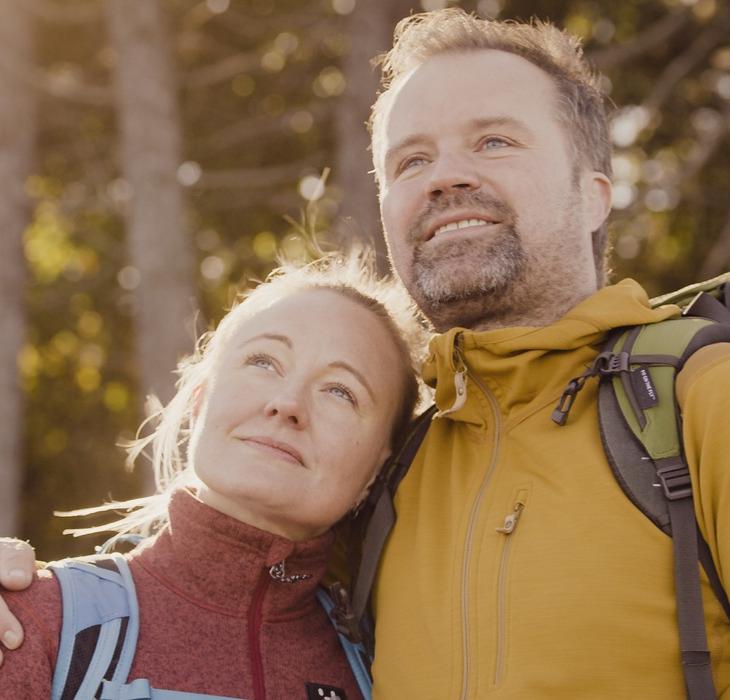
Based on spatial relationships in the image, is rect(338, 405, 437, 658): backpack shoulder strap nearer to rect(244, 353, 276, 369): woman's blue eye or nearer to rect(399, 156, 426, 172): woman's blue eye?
rect(244, 353, 276, 369): woman's blue eye

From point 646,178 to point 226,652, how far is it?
24.7 feet

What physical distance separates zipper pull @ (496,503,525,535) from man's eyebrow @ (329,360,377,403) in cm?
70

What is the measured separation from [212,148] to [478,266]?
7.09 metres

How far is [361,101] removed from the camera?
7793 mm

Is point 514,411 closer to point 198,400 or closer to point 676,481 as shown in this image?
point 676,481

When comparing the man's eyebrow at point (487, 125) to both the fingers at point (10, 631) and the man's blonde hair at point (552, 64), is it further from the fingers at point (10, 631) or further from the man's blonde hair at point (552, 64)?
the fingers at point (10, 631)

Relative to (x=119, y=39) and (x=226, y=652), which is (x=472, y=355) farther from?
(x=119, y=39)

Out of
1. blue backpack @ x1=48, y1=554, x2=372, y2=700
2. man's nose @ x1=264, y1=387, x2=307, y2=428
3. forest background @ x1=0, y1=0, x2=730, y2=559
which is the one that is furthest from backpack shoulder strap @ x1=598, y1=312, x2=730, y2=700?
forest background @ x1=0, y1=0, x2=730, y2=559

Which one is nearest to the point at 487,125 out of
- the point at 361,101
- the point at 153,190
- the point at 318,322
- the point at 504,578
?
the point at 318,322

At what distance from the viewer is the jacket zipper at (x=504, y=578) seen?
2.37 meters

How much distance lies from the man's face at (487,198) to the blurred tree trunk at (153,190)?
419 cm

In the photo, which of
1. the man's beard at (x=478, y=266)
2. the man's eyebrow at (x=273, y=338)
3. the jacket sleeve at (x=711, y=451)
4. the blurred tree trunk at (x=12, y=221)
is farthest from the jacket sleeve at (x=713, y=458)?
the blurred tree trunk at (x=12, y=221)

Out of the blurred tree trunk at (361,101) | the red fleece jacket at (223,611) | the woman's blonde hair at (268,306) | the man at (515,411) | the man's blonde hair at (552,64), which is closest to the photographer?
the man at (515,411)

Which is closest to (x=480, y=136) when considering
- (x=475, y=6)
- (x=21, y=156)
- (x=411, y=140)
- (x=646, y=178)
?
(x=411, y=140)
